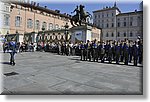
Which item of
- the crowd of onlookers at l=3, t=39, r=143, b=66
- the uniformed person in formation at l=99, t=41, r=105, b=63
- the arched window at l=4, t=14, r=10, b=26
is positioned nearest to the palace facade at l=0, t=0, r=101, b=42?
the arched window at l=4, t=14, r=10, b=26

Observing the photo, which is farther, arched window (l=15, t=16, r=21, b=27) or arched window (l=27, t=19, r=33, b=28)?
arched window (l=27, t=19, r=33, b=28)

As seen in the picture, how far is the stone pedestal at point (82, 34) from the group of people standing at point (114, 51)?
285 centimetres

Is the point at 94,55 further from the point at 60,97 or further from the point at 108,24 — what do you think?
the point at 108,24

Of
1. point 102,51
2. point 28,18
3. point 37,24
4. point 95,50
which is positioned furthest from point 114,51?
point 37,24

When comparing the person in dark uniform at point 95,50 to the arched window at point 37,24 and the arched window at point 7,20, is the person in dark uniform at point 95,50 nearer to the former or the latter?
the arched window at point 7,20

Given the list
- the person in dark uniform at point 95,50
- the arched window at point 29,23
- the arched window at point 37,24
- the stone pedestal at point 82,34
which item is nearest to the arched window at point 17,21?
the arched window at point 29,23

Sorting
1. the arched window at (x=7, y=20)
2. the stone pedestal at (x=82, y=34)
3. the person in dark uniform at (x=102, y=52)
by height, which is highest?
the arched window at (x=7, y=20)

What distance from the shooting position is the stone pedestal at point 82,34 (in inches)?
448

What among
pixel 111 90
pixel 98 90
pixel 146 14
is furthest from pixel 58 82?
pixel 146 14

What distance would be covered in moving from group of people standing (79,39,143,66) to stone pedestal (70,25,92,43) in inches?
112

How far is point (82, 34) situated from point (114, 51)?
455 cm

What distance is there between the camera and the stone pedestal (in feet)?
37.4

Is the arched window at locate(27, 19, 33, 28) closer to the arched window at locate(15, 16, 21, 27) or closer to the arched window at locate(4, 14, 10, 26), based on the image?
the arched window at locate(15, 16, 21, 27)

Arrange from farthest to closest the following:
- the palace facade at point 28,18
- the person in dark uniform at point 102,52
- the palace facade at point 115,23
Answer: the palace facade at point 115,23, the palace facade at point 28,18, the person in dark uniform at point 102,52
